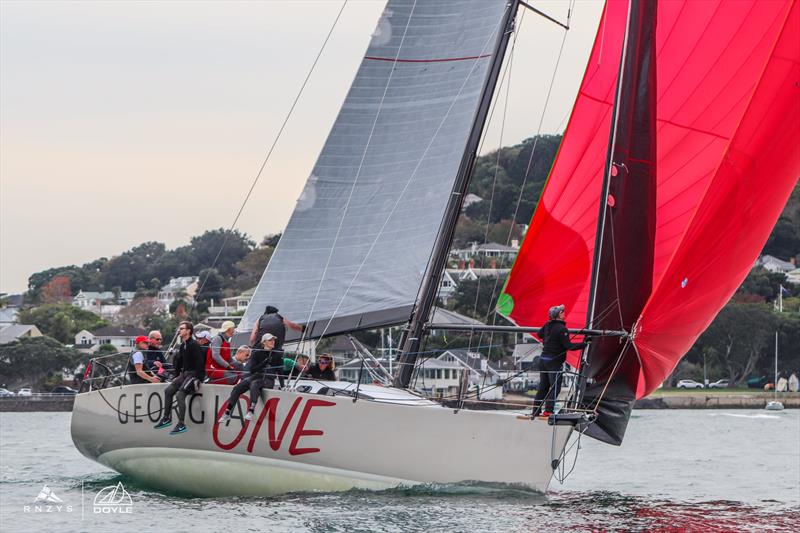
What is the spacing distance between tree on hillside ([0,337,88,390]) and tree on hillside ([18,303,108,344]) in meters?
15.7

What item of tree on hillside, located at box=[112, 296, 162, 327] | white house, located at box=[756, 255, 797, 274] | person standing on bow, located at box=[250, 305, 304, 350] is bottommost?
person standing on bow, located at box=[250, 305, 304, 350]

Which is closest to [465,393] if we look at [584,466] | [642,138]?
[642,138]

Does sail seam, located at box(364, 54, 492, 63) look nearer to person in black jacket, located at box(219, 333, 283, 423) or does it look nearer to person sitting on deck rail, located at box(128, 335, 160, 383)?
person in black jacket, located at box(219, 333, 283, 423)

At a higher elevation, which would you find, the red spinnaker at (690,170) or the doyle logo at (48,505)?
the red spinnaker at (690,170)

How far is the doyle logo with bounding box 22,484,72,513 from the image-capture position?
1297 cm

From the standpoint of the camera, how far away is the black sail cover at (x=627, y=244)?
1340 centimetres

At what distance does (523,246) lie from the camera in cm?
1473

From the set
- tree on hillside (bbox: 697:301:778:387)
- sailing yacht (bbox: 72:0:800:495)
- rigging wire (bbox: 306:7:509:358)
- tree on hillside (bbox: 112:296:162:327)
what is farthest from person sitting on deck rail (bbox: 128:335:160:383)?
tree on hillside (bbox: 112:296:162:327)

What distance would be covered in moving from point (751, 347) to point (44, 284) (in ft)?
245

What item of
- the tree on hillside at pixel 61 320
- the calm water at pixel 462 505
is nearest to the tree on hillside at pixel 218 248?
the tree on hillside at pixel 61 320

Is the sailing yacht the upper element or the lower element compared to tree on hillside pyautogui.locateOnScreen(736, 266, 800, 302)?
lower

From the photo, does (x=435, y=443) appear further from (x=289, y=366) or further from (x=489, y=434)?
(x=289, y=366)

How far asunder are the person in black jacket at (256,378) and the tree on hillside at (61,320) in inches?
2844

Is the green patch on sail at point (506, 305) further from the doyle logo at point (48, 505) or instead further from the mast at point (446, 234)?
the doyle logo at point (48, 505)
